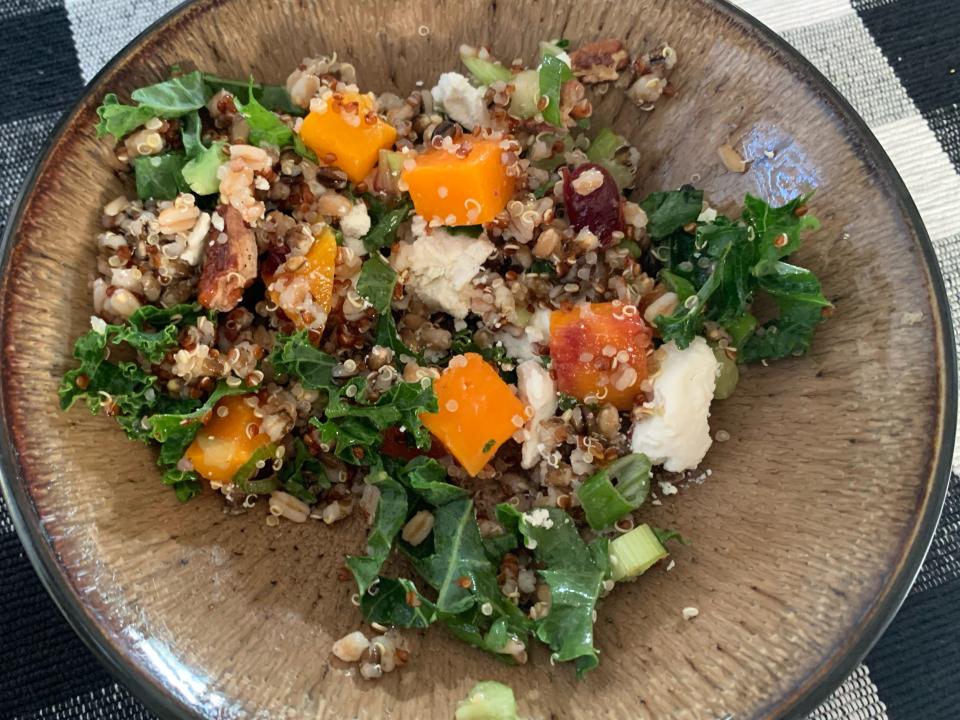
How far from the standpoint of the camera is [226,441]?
1490 mm

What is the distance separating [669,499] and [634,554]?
0.59 feet

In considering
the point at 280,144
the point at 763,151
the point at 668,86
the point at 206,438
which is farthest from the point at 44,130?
the point at 763,151

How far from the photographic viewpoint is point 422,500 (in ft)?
5.08

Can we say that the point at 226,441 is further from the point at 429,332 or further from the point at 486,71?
the point at 486,71

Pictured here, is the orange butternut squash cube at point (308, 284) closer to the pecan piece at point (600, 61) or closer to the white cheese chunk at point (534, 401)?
the white cheese chunk at point (534, 401)

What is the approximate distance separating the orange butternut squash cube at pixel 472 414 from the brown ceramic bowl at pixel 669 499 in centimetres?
29

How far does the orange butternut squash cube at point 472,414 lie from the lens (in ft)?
4.98

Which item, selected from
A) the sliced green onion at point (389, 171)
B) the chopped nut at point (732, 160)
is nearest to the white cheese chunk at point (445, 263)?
the sliced green onion at point (389, 171)

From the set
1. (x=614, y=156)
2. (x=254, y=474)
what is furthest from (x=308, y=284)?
(x=614, y=156)

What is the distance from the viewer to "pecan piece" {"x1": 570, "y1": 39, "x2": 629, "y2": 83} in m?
1.71

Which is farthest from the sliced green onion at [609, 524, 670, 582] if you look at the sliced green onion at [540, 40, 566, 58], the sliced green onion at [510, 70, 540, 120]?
the sliced green onion at [540, 40, 566, 58]

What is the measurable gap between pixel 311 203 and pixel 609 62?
68cm

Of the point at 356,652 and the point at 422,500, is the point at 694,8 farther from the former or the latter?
the point at 356,652

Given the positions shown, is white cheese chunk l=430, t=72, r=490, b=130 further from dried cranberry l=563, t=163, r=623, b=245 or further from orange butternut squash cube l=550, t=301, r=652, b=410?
orange butternut squash cube l=550, t=301, r=652, b=410
